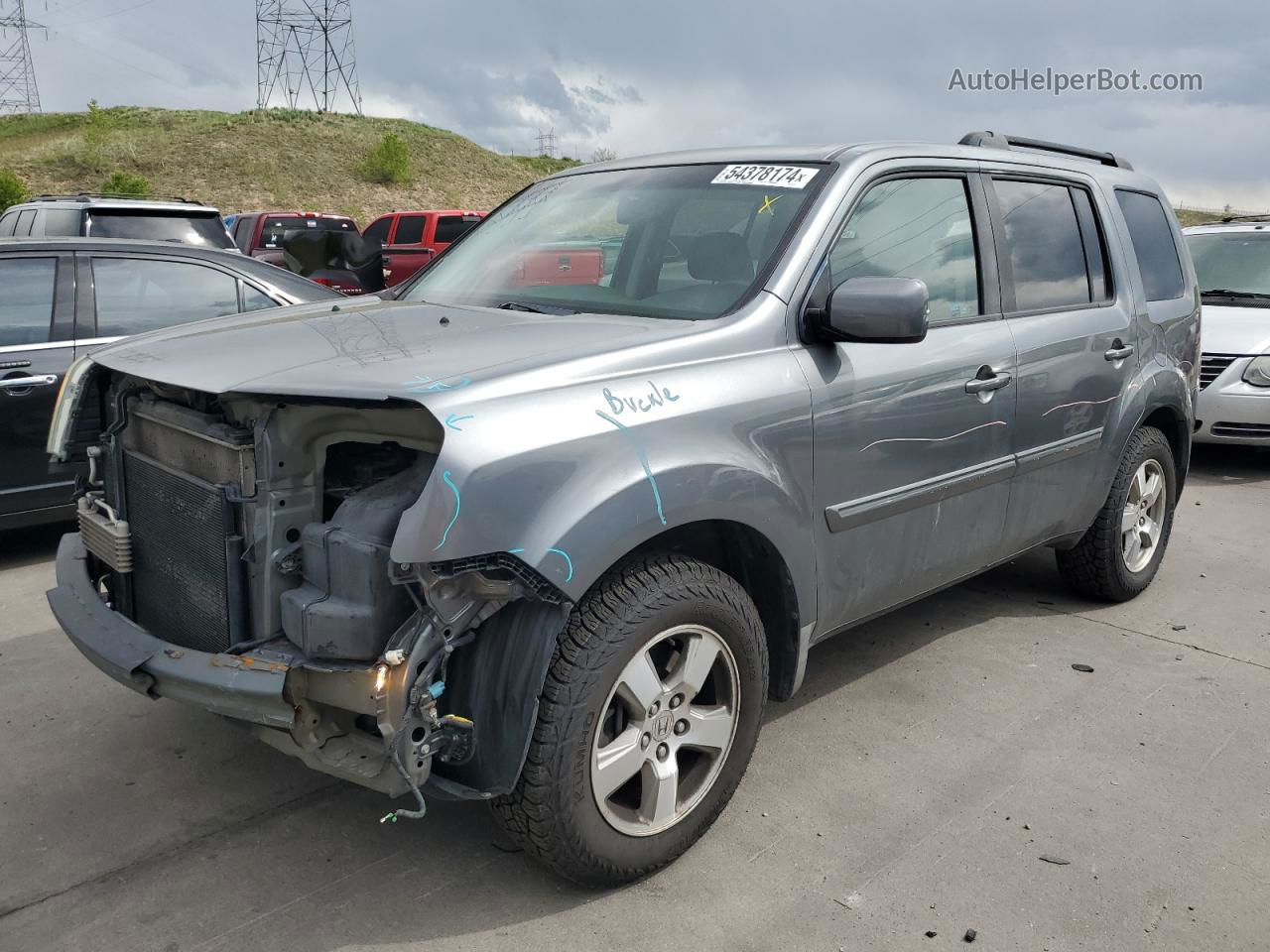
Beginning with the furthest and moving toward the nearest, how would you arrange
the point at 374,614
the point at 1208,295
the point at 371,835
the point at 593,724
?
1. the point at 1208,295
2. the point at 371,835
3. the point at 593,724
4. the point at 374,614

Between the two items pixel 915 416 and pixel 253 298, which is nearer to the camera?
pixel 915 416

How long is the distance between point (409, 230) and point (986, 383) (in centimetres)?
1685

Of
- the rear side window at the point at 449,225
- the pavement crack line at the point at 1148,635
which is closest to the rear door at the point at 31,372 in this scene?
the pavement crack line at the point at 1148,635

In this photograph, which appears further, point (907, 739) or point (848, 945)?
point (907, 739)

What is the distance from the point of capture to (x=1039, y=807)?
10.4 feet

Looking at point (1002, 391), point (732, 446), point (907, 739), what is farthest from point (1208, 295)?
point (732, 446)

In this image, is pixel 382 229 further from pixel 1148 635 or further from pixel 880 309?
pixel 880 309

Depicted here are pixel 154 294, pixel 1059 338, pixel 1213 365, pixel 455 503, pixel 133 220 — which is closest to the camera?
pixel 455 503

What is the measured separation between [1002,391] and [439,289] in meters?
1.97

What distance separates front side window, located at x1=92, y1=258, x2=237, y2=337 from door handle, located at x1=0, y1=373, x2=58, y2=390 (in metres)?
0.41

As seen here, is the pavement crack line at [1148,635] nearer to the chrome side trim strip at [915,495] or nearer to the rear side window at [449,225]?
the chrome side trim strip at [915,495]

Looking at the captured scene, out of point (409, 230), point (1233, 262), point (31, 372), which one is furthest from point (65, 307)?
point (409, 230)

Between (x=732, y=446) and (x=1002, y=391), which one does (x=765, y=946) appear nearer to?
(x=732, y=446)

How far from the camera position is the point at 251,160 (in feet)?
182
